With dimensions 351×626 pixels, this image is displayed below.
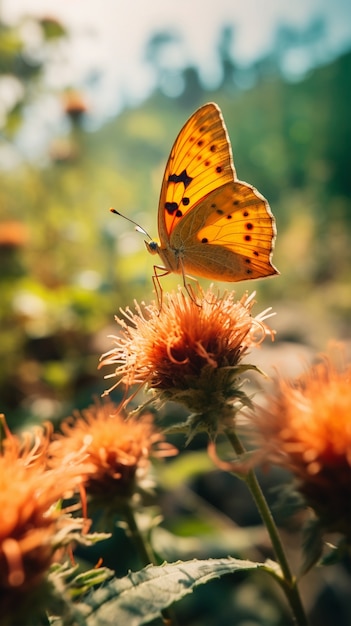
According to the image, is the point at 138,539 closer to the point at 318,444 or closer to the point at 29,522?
the point at 29,522

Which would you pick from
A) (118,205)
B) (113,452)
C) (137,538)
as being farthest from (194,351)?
(118,205)

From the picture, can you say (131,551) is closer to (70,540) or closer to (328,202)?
(70,540)

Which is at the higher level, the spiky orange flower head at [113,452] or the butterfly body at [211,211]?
the butterfly body at [211,211]

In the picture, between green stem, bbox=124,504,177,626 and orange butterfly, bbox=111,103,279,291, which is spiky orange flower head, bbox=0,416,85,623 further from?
orange butterfly, bbox=111,103,279,291

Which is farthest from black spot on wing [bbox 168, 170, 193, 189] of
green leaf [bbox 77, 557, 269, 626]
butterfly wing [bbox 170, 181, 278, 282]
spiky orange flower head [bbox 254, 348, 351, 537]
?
green leaf [bbox 77, 557, 269, 626]

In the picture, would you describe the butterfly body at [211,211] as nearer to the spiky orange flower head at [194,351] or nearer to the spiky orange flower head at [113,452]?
the spiky orange flower head at [194,351]

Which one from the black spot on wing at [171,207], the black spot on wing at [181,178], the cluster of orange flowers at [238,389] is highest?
the black spot on wing at [181,178]

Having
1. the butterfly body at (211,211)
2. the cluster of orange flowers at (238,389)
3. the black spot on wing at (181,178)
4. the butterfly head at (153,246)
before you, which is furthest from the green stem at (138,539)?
the black spot on wing at (181,178)
